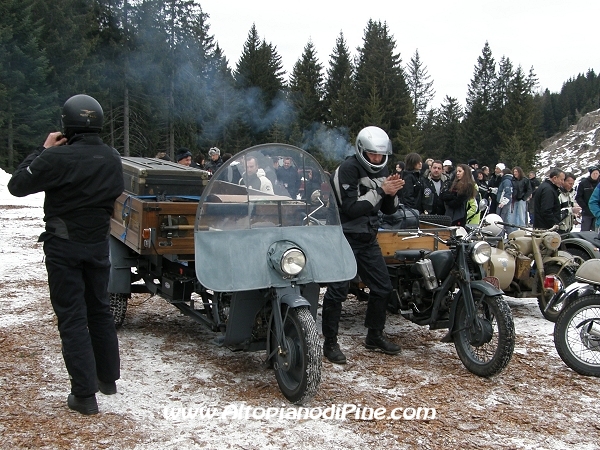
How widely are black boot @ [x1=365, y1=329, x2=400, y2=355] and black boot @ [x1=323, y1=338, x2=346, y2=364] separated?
48 centimetres

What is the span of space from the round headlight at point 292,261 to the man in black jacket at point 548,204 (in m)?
6.78

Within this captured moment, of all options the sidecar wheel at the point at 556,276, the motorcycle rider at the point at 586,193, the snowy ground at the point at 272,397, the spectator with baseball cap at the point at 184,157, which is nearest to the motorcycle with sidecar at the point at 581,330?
the snowy ground at the point at 272,397

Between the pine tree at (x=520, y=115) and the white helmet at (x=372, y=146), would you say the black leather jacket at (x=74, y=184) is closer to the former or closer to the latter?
the white helmet at (x=372, y=146)

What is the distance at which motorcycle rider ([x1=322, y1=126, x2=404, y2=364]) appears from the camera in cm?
541

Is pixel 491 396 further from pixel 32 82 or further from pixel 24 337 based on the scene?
pixel 32 82

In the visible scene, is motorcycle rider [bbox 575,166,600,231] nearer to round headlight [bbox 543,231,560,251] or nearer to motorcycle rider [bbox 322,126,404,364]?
round headlight [bbox 543,231,560,251]

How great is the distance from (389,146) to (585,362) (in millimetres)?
2370

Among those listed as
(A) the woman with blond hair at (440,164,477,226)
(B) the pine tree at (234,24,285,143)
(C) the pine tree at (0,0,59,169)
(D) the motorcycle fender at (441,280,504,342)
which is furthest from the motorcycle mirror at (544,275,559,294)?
(C) the pine tree at (0,0,59,169)

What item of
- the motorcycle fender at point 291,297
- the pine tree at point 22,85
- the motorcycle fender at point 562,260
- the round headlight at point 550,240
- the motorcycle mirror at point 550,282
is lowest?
the motorcycle mirror at point 550,282

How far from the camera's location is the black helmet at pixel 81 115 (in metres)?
4.13

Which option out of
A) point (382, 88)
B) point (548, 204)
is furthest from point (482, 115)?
point (548, 204)

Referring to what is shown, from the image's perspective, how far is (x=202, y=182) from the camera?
6270 millimetres

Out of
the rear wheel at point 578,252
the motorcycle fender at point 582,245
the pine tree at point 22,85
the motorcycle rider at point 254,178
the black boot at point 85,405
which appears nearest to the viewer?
the black boot at point 85,405

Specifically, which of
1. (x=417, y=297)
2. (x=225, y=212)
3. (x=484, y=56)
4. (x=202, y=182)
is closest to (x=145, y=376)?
(x=225, y=212)
